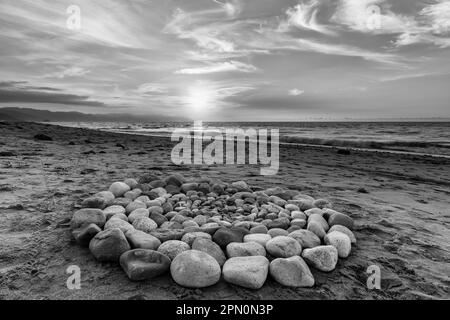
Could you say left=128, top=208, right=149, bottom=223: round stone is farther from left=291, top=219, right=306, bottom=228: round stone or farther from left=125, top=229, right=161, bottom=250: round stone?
left=291, top=219, right=306, bottom=228: round stone

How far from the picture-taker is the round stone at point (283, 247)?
2334 millimetres

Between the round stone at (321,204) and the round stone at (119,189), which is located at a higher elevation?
the round stone at (119,189)

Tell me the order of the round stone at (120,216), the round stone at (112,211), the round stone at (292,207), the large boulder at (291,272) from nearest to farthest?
1. the large boulder at (291,272)
2. the round stone at (120,216)
3. the round stone at (112,211)
4. the round stone at (292,207)

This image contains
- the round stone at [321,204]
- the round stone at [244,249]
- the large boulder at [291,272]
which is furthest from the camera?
the round stone at [321,204]

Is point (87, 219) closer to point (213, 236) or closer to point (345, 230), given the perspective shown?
point (213, 236)

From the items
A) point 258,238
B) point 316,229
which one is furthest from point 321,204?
point 258,238

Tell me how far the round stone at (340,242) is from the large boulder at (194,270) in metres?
1.12

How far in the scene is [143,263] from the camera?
6.75 ft

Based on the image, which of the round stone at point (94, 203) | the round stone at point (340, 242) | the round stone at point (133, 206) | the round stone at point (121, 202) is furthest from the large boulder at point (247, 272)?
the round stone at point (94, 203)

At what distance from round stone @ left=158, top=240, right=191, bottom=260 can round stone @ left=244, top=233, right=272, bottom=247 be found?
0.56m

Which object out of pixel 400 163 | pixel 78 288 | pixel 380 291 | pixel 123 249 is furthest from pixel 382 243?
pixel 400 163

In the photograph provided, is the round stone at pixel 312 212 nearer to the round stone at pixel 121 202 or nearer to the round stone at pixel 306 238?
the round stone at pixel 306 238

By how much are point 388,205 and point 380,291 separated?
2.57 m

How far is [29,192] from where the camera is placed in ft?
12.6
